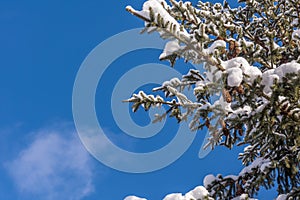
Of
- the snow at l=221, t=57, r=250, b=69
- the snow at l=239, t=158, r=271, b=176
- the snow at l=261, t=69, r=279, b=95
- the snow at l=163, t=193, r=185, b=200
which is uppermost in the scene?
the snow at l=221, t=57, r=250, b=69

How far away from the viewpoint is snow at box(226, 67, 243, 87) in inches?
168

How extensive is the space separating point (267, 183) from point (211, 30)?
258cm

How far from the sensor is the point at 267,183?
6215 millimetres

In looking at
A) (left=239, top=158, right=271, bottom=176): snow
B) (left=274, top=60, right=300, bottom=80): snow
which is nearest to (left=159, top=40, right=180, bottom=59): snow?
(left=274, top=60, right=300, bottom=80): snow

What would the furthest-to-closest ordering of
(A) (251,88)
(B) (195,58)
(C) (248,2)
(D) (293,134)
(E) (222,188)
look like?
(C) (248,2)
(E) (222,188)
(D) (293,134)
(B) (195,58)
(A) (251,88)

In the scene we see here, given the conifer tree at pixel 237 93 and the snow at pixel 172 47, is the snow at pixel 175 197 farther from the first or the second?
the snow at pixel 172 47

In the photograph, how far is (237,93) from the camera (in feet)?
17.1

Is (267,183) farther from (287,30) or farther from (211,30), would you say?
(287,30)

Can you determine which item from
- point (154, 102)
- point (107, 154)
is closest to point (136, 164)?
point (107, 154)

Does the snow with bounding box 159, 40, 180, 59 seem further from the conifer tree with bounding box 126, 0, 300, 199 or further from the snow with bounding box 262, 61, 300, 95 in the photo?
the snow with bounding box 262, 61, 300, 95

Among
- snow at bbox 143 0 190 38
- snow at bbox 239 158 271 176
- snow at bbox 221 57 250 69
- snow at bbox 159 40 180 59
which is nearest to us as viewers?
snow at bbox 143 0 190 38

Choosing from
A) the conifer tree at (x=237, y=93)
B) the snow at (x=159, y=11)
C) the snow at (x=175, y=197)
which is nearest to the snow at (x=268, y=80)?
the conifer tree at (x=237, y=93)

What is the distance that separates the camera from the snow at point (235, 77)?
14.0ft

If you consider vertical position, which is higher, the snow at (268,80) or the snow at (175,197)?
the snow at (268,80)
